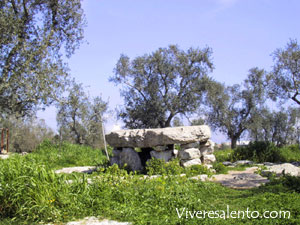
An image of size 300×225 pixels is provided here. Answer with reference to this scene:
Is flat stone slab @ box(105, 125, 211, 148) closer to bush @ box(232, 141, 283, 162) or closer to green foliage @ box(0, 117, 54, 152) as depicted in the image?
bush @ box(232, 141, 283, 162)

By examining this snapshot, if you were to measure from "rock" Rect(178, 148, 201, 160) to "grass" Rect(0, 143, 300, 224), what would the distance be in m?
4.72

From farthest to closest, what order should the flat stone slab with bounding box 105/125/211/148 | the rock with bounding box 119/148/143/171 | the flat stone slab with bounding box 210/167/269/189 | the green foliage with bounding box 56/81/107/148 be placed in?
the green foliage with bounding box 56/81/107/148 < the rock with bounding box 119/148/143/171 < the flat stone slab with bounding box 105/125/211/148 < the flat stone slab with bounding box 210/167/269/189

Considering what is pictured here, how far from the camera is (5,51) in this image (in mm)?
13234

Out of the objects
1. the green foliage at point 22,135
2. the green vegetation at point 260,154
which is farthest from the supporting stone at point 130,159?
the green foliage at point 22,135

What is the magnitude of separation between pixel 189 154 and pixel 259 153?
439 centimetres

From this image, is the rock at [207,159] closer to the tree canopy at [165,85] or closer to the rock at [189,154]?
the rock at [189,154]

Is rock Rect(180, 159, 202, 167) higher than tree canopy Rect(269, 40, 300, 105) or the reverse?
the reverse

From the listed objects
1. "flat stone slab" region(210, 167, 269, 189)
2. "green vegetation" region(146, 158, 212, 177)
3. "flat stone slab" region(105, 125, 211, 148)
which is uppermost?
"flat stone slab" region(105, 125, 211, 148)

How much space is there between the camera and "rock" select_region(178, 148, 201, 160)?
39.9 feet

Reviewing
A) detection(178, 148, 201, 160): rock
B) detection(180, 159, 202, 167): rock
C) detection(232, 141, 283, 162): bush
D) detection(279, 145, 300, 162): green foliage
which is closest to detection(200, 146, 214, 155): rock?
detection(178, 148, 201, 160): rock

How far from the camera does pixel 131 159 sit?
12672 millimetres

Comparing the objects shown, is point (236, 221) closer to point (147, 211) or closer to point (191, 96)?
point (147, 211)

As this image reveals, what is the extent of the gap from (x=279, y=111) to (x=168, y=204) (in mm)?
27205

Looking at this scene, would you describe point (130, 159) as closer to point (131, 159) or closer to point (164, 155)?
point (131, 159)
